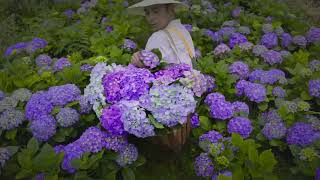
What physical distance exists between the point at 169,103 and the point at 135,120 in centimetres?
21

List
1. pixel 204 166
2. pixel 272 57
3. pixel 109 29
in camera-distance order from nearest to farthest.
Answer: pixel 204 166 < pixel 272 57 < pixel 109 29

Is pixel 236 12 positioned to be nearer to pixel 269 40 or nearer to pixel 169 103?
pixel 269 40

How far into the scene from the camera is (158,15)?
274 cm

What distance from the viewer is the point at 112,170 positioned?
2.26 meters

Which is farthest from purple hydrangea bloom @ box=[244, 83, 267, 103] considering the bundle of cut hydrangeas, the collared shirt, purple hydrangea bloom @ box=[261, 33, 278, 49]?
purple hydrangea bloom @ box=[261, 33, 278, 49]

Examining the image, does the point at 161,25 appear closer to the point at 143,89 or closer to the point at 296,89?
the point at 143,89

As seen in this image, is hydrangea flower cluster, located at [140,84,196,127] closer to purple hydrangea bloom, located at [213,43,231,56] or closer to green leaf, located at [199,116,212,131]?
green leaf, located at [199,116,212,131]

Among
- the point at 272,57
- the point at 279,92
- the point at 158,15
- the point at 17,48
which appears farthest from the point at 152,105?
the point at 17,48

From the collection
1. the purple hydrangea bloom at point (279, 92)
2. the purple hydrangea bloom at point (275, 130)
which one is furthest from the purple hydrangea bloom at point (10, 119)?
the purple hydrangea bloom at point (279, 92)

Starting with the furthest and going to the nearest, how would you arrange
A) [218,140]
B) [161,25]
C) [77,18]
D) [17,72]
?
[77,18], [17,72], [161,25], [218,140]

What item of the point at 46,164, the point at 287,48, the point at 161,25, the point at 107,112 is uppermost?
the point at 161,25

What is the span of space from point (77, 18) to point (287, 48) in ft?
8.30

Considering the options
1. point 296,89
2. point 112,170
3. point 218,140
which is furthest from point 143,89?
point 296,89

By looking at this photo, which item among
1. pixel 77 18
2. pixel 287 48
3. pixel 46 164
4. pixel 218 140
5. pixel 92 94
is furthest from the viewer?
pixel 77 18
